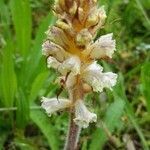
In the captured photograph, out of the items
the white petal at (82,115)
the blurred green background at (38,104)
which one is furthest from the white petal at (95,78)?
the blurred green background at (38,104)

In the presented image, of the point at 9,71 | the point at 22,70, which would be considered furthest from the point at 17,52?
the point at 9,71

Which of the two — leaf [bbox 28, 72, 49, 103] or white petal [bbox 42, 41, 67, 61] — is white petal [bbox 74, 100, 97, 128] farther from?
Answer: leaf [bbox 28, 72, 49, 103]

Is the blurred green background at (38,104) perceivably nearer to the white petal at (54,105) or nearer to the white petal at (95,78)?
the white petal at (54,105)

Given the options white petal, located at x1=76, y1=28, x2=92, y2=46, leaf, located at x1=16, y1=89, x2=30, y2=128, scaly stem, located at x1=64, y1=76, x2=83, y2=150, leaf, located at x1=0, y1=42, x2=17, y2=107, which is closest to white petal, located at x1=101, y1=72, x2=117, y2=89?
scaly stem, located at x1=64, y1=76, x2=83, y2=150

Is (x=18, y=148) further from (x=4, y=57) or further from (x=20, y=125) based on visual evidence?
(x=4, y=57)

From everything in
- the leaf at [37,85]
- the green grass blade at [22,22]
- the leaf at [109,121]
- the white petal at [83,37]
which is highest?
the green grass blade at [22,22]

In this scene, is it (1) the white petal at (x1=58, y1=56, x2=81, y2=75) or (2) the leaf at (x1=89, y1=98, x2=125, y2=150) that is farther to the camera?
(2) the leaf at (x1=89, y1=98, x2=125, y2=150)

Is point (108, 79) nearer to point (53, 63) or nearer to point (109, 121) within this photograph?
point (53, 63)

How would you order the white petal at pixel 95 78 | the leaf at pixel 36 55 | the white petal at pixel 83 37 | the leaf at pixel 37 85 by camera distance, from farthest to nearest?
the leaf at pixel 36 55 → the leaf at pixel 37 85 → the white petal at pixel 95 78 → the white petal at pixel 83 37

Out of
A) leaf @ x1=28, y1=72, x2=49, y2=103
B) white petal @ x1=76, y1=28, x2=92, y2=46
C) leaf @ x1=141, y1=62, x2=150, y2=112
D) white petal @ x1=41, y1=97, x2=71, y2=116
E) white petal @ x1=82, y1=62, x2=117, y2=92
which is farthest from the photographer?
leaf @ x1=28, y1=72, x2=49, y2=103
